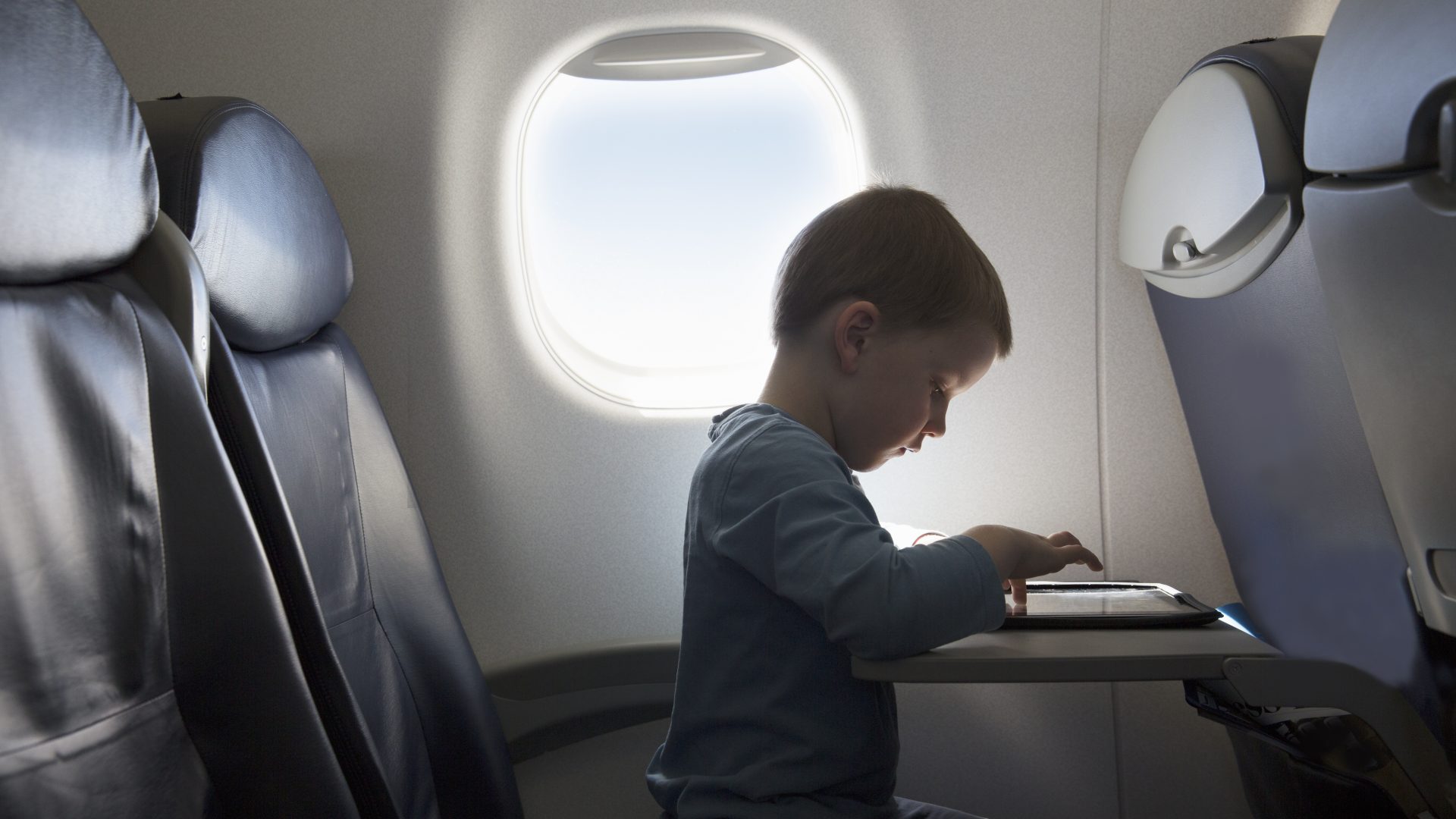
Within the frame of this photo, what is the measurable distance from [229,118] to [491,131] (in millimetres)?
573

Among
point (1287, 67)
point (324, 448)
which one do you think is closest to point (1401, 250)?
point (1287, 67)

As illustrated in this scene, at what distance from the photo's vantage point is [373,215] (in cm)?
166

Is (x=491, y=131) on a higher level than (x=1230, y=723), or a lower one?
higher

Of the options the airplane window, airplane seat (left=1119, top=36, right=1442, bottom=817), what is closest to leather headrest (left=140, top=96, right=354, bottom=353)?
the airplane window

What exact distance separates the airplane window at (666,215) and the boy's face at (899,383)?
547 millimetres

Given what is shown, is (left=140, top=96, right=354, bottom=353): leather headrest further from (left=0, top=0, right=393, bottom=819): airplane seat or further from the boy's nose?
the boy's nose

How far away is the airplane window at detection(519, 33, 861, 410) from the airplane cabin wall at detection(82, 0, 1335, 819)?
8cm

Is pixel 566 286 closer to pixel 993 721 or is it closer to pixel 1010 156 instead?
pixel 1010 156

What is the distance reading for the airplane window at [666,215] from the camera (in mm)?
1675

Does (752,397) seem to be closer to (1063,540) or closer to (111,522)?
(1063,540)

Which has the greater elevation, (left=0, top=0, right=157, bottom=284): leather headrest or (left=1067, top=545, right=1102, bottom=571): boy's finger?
(left=0, top=0, right=157, bottom=284): leather headrest

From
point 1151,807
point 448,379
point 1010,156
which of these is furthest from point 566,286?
point 1151,807

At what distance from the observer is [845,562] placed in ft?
2.77

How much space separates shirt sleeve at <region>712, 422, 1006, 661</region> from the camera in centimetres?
82
